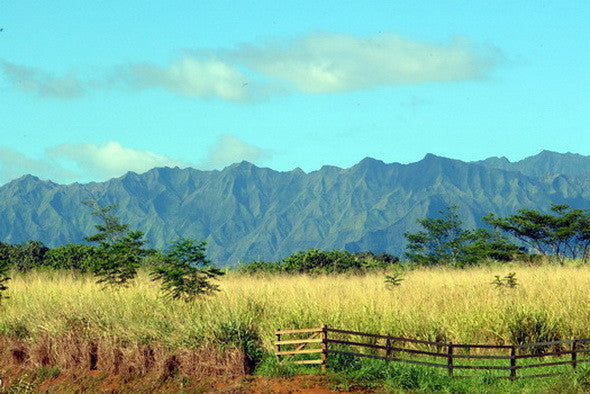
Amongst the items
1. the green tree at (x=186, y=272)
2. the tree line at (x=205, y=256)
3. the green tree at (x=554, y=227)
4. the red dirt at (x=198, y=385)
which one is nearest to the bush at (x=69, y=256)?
the tree line at (x=205, y=256)

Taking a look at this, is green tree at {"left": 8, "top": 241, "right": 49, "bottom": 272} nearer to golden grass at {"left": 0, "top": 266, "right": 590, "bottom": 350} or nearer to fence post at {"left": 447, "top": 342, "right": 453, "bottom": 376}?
golden grass at {"left": 0, "top": 266, "right": 590, "bottom": 350}

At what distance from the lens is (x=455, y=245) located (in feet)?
247

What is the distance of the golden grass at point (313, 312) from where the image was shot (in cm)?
2100

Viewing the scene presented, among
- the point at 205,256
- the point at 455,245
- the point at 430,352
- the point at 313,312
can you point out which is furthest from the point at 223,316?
the point at 455,245

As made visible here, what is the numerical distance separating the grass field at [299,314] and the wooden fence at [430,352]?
70 cm

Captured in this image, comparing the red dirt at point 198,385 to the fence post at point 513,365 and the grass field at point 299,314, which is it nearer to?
the grass field at point 299,314

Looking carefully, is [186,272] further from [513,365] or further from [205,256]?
[513,365]

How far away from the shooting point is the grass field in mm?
20562

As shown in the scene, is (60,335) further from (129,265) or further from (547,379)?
(547,379)

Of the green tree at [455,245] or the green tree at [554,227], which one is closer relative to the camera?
the green tree at [455,245]

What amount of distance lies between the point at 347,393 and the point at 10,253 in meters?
41.0

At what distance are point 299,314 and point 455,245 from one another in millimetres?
54951

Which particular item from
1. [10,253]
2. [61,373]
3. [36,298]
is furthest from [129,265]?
[10,253]

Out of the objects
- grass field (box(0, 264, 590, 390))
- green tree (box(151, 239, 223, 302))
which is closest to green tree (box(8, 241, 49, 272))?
grass field (box(0, 264, 590, 390))
